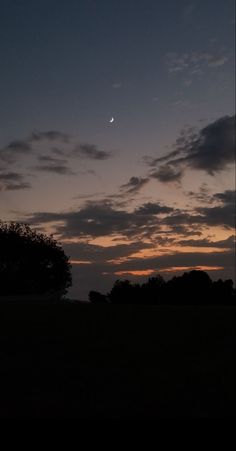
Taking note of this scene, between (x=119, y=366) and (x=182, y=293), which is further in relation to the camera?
(x=182, y=293)

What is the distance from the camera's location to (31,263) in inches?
2766

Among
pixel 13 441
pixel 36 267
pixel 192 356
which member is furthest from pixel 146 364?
pixel 36 267

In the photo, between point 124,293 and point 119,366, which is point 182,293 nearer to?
point 124,293

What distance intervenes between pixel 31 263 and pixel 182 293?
21.1 m

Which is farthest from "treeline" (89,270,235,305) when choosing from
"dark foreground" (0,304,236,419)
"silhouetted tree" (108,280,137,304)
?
"dark foreground" (0,304,236,419)

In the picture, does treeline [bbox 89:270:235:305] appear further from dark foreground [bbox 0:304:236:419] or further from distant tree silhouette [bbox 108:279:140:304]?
dark foreground [bbox 0:304:236:419]

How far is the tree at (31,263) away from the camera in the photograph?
68.6 metres

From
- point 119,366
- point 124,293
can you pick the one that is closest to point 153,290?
point 124,293

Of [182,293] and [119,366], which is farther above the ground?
[182,293]

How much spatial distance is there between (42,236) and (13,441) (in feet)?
209

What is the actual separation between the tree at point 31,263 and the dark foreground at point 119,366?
158 feet

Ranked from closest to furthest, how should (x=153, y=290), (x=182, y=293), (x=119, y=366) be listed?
(x=119, y=366) < (x=182, y=293) < (x=153, y=290)

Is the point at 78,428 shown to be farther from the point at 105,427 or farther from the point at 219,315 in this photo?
the point at 219,315

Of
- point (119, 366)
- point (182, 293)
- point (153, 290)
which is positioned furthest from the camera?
point (153, 290)
